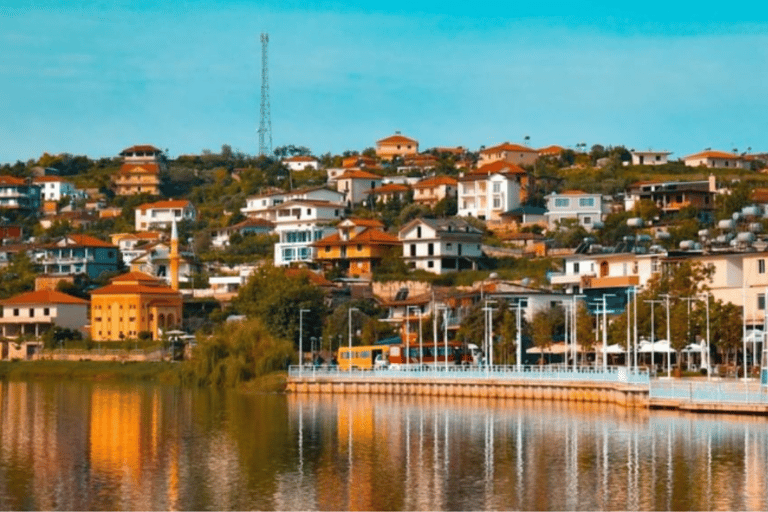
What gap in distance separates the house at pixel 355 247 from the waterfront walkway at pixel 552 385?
3590 centimetres

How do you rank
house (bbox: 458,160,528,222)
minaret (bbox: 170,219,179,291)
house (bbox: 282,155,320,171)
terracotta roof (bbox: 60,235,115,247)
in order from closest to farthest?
1. minaret (bbox: 170,219,179,291)
2. house (bbox: 458,160,528,222)
3. terracotta roof (bbox: 60,235,115,247)
4. house (bbox: 282,155,320,171)

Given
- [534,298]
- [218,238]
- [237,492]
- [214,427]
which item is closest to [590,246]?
[534,298]

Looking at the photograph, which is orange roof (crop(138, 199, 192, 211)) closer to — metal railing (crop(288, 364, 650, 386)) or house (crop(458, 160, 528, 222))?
house (crop(458, 160, 528, 222))

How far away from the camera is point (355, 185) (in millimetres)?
166375

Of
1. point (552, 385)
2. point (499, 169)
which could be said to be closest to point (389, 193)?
point (499, 169)

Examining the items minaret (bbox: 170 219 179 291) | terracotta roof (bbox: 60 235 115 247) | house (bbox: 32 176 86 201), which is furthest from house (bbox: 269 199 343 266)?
house (bbox: 32 176 86 201)

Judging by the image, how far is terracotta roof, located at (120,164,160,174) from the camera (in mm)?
188500

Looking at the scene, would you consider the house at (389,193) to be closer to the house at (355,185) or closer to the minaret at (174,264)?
the house at (355,185)

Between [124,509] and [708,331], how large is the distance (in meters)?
43.1

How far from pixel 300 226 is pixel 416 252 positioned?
64.6 feet

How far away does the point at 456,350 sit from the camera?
107 m

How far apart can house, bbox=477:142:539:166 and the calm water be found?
88420 mm

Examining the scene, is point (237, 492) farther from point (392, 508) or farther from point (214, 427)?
point (214, 427)

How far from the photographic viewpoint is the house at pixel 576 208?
145m
